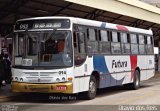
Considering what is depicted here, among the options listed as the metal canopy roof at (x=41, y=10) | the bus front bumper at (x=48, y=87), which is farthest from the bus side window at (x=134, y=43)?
the bus front bumper at (x=48, y=87)

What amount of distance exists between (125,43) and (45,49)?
6.10m

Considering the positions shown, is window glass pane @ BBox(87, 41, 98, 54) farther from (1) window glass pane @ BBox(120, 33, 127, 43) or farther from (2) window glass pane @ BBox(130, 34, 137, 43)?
(2) window glass pane @ BBox(130, 34, 137, 43)

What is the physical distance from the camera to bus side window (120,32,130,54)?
67.8 feet

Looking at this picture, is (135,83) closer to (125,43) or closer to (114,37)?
(125,43)

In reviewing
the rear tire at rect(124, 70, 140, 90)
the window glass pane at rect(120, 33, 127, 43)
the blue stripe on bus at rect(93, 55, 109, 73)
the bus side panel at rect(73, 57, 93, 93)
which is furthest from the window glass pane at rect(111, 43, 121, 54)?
the rear tire at rect(124, 70, 140, 90)

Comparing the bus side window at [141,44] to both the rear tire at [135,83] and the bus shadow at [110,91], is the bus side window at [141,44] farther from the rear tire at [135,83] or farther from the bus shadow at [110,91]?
the bus shadow at [110,91]

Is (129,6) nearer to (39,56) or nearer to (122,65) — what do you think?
(122,65)

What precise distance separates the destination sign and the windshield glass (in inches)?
7.3

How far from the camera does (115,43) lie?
19719 mm

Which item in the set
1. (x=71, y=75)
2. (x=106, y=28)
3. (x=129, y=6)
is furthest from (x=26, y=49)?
(x=129, y=6)

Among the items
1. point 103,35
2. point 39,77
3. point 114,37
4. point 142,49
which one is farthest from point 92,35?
point 142,49

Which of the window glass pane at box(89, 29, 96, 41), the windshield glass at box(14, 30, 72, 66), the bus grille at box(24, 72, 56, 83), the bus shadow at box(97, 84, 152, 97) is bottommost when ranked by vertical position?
the bus shadow at box(97, 84, 152, 97)

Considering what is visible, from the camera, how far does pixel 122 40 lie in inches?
814

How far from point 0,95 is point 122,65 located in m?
5.68
